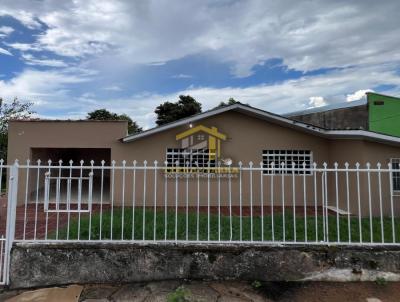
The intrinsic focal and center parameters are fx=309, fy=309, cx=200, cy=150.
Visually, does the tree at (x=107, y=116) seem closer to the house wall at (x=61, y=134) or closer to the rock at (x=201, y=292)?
the house wall at (x=61, y=134)

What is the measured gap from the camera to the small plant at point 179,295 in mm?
3738

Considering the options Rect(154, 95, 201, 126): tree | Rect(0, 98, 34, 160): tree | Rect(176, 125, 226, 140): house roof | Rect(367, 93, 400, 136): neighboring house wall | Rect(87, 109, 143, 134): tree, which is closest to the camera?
Rect(176, 125, 226, 140): house roof

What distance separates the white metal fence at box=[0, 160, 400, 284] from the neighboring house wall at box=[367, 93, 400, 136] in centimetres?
625

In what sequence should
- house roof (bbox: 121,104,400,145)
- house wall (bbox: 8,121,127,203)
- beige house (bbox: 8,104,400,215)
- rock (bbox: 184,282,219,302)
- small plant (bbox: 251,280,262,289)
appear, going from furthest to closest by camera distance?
house wall (bbox: 8,121,127,203), beige house (bbox: 8,104,400,215), house roof (bbox: 121,104,400,145), small plant (bbox: 251,280,262,289), rock (bbox: 184,282,219,302)

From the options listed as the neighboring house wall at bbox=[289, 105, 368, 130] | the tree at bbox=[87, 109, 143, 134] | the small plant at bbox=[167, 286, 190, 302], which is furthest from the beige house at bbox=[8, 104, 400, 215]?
the tree at bbox=[87, 109, 143, 134]

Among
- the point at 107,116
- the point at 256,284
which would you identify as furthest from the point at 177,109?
the point at 256,284

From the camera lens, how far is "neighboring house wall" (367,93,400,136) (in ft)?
52.9

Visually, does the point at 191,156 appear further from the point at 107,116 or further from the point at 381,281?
the point at 107,116

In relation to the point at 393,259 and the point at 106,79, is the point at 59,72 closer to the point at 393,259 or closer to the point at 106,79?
the point at 106,79

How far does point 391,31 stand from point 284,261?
11990mm

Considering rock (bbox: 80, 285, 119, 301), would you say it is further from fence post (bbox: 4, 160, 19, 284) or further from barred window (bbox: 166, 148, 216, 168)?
barred window (bbox: 166, 148, 216, 168)

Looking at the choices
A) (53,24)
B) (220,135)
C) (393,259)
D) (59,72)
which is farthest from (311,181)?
(59,72)

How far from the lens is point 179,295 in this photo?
12.3ft

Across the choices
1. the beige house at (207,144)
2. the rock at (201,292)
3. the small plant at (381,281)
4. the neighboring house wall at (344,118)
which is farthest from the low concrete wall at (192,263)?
the neighboring house wall at (344,118)
